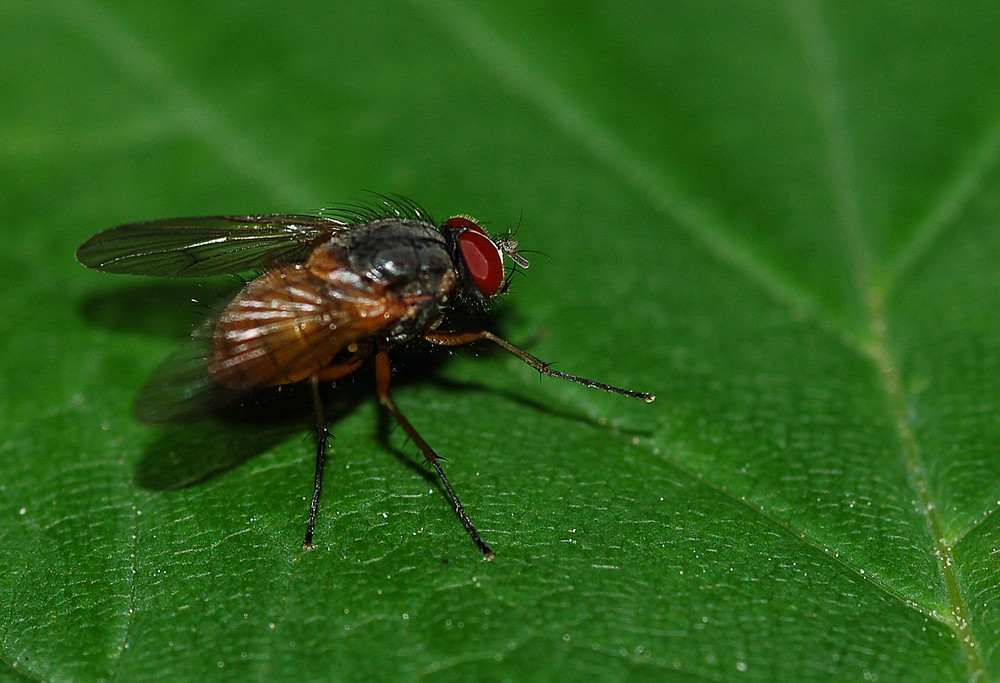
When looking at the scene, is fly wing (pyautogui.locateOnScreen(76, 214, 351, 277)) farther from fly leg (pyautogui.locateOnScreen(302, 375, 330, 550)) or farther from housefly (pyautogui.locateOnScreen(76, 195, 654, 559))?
fly leg (pyautogui.locateOnScreen(302, 375, 330, 550))

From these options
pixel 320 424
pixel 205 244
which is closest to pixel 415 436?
pixel 320 424

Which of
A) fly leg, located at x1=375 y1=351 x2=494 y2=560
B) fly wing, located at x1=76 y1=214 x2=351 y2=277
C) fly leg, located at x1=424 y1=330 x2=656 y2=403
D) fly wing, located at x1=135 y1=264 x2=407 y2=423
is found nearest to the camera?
fly leg, located at x1=375 y1=351 x2=494 y2=560

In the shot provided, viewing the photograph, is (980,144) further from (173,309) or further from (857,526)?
(173,309)

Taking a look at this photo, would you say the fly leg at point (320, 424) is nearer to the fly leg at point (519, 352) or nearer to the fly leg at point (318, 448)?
the fly leg at point (318, 448)

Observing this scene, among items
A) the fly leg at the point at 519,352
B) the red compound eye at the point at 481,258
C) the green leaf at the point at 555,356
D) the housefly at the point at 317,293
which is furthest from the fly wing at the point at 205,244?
the fly leg at the point at 519,352

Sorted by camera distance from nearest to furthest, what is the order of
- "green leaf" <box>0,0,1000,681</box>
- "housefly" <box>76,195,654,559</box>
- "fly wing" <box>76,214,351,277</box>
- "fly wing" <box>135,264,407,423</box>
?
"green leaf" <box>0,0,1000,681</box> < "fly wing" <box>135,264,407,423</box> < "housefly" <box>76,195,654,559</box> < "fly wing" <box>76,214,351,277</box>

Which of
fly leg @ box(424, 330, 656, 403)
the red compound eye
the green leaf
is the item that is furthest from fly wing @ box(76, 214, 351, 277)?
fly leg @ box(424, 330, 656, 403)

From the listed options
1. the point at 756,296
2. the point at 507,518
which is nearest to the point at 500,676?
the point at 507,518

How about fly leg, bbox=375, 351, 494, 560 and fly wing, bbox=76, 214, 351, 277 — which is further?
fly wing, bbox=76, 214, 351, 277
